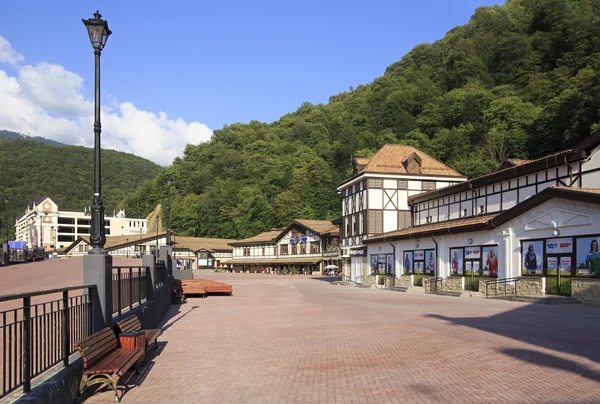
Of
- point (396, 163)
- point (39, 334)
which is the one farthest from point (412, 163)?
point (39, 334)

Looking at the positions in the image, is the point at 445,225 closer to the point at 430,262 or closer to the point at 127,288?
the point at 430,262

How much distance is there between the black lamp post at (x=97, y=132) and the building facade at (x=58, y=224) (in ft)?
430

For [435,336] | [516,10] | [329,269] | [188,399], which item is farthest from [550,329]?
[516,10]

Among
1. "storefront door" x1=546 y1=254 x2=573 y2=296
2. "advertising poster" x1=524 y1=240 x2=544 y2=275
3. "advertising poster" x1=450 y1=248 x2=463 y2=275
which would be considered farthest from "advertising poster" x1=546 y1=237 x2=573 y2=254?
"advertising poster" x1=450 y1=248 x2=463 y2=275

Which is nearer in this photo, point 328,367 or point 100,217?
point 328,367

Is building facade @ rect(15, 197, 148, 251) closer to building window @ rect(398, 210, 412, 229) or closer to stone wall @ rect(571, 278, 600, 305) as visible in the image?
building window @ rect(398, 210, 412, 229)

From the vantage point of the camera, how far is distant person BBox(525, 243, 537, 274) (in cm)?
2377

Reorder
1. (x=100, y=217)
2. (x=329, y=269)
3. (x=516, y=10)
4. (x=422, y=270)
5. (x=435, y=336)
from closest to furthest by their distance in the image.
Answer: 1. (x=100, y=217)
2. (x=435, y=336)
3. (x=422, y=270)
4. (x=329, y=269)
5. (x=516, y=10)

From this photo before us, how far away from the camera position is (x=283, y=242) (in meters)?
80.8

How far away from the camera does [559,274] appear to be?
22.3 metres

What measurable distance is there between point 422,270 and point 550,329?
22.0 metres

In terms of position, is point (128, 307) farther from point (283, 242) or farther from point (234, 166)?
point (234, 166)

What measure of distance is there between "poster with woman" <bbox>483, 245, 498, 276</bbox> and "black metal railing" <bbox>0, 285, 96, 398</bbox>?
877 inches

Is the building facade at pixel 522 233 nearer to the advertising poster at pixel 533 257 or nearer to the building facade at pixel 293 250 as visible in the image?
the advertising poster at pixel 533 257
